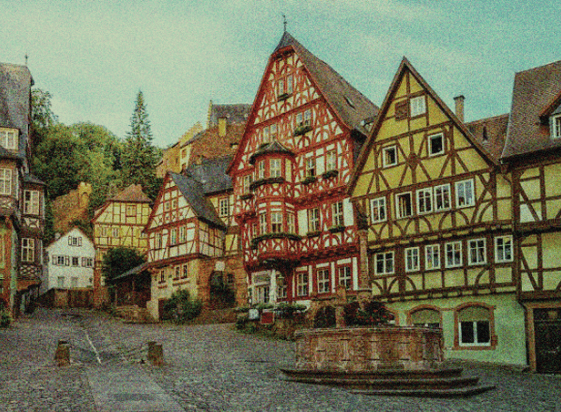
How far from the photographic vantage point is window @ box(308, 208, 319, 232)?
137 ft

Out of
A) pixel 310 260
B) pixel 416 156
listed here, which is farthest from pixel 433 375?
pixel 310 260

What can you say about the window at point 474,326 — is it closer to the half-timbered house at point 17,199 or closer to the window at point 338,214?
the window at point 338,214

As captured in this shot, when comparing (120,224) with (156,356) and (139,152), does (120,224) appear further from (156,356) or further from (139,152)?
(156,356)

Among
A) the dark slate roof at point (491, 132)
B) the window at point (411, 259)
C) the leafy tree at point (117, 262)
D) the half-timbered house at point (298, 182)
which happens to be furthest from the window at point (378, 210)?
the leafy tree at point (117, 262)

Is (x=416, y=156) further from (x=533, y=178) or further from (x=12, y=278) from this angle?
(x=12, y=278)

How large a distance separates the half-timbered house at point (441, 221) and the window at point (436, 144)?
0.14 feet

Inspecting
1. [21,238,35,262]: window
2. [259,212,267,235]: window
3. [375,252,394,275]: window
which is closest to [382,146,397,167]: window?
[375,252,394,275]: window

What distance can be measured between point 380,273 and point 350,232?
386cm

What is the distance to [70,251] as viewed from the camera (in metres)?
72.4

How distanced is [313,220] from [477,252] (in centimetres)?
1095

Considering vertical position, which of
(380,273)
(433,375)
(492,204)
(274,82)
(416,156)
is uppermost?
(274,82)

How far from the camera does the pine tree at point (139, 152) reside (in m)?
80.8

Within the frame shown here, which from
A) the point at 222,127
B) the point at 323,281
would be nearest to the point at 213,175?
the point at 323,281

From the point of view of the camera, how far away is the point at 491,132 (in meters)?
34.9
